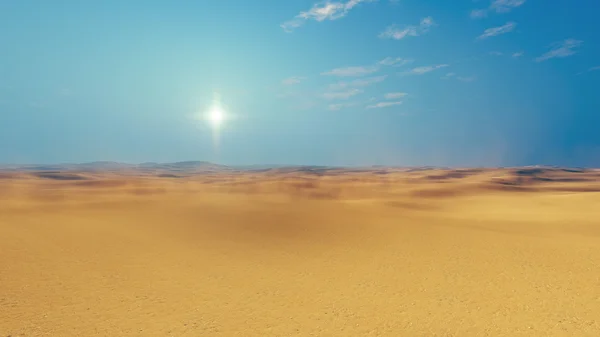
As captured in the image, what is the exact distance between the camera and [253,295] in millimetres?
12492

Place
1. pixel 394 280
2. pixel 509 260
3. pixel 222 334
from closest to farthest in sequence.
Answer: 1. pixel 222 334
2. pixel 394 280
3. pixel 509 260

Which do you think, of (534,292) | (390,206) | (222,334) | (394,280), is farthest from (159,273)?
(390,206)

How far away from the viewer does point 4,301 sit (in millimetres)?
11461

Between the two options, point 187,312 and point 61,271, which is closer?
point 187,312

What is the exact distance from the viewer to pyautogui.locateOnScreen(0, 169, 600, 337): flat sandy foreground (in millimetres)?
10344

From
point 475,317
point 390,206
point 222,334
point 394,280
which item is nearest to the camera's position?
point 222,334

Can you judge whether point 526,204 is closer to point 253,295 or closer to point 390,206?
point 390,206

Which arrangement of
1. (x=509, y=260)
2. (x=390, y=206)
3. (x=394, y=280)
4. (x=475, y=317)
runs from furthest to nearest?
(x=390, y=206) < (x=509, y=260) < (x=394, y=280) < (x=475, y=317)

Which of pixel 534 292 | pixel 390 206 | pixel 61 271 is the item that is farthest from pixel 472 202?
pixel 61 271

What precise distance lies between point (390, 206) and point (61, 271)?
27241 millimetres

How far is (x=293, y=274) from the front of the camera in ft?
48.1

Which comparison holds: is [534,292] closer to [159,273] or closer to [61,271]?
[159,273]

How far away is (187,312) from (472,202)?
34600 mm

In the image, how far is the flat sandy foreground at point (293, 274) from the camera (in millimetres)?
10344
